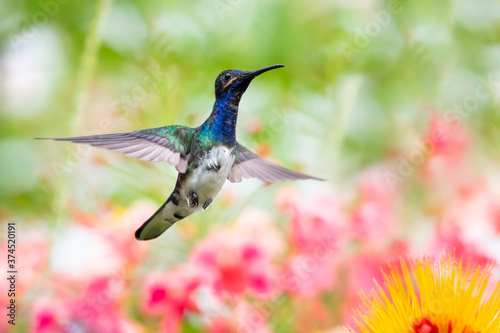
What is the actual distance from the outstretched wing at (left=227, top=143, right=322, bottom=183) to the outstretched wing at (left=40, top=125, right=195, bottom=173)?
0.06 meters

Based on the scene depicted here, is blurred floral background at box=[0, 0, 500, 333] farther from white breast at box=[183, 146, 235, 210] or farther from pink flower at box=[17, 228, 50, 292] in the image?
white breast at box=[183, 146, 235, 210]

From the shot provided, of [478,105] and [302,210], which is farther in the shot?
[478,105]

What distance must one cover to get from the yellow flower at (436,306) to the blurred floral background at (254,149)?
1.48 feet

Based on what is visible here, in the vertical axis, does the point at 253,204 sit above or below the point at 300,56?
below

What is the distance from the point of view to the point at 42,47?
44.6 inches

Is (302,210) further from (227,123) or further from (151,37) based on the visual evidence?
(227,123)

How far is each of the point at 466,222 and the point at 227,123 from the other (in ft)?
2.03

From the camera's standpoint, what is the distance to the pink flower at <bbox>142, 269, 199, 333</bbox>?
2.92ft

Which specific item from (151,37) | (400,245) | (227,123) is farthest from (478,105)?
(227,123)

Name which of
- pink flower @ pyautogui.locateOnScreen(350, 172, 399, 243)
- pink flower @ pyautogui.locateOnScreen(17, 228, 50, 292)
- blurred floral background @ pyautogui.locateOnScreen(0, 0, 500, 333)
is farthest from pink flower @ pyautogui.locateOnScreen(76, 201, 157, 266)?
pink flower @ pyautogui.locateOnScreen(350, 172, 399, 243)

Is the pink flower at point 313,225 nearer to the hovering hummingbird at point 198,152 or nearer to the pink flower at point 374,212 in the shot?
the pink flower at point 374,212

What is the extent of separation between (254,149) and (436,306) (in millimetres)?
628

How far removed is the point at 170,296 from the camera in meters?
0.89

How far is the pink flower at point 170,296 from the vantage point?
0.89 metres
